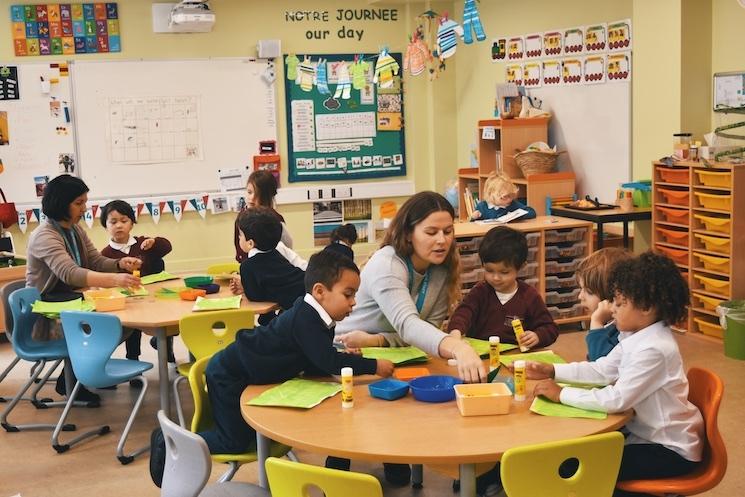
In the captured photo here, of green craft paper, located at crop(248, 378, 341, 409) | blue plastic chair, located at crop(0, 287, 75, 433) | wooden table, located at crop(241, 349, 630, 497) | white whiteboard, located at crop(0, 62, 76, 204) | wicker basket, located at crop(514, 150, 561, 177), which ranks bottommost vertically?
blue plastic chair, located at crop(0, 287, 75, 433)

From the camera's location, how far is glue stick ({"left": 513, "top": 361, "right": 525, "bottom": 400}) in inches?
110

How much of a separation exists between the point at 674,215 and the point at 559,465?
4313mm

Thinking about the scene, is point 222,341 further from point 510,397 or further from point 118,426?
point 510,397

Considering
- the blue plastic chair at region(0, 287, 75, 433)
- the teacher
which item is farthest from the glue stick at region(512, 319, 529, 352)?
the blue plastic chair at region(0, 287, 75, 433)

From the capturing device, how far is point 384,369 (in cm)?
306

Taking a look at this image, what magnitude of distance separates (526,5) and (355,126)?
200cm

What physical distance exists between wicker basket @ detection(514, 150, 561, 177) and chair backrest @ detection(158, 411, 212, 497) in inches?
197

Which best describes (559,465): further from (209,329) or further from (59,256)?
(59,256)

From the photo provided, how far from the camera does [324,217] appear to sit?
30.3ft

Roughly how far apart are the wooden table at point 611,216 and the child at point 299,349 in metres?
3.63

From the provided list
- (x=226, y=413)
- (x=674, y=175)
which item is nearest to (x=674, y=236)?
(x=674, y=175)

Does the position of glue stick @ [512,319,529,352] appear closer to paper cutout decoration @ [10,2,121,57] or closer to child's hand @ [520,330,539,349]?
child's hand @ [520,330,539,349]

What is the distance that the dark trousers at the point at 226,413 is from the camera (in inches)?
120

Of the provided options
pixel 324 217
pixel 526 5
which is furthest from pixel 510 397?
pixel 324 217
